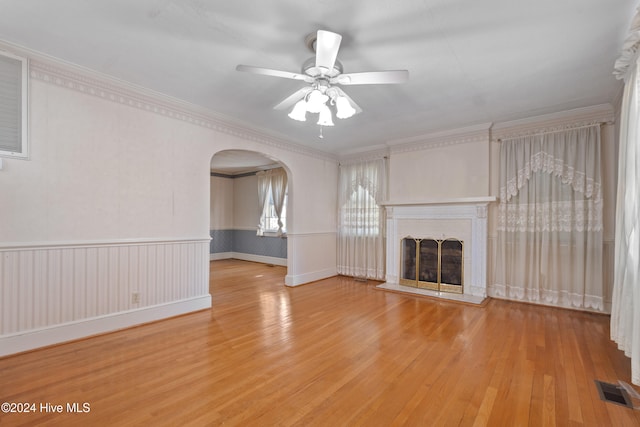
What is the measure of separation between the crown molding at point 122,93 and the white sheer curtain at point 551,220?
13.0ft

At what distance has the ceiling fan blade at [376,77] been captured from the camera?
6.73ft

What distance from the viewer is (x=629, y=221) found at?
7.04 feet

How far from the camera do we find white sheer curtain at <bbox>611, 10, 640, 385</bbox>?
1955 millimetres

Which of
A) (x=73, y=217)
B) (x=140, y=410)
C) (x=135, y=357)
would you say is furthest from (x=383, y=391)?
(x=73, y=217)

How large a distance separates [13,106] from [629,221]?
16.8 feet

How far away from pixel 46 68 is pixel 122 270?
80.8 inches

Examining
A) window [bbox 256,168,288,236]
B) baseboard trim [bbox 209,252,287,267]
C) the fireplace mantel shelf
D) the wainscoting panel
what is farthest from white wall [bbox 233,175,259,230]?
the wainscoting panel

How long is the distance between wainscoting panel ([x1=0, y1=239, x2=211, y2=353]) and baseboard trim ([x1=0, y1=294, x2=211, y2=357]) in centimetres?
2

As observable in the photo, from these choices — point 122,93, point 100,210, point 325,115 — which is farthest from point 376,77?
point 100,210

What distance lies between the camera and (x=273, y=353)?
8.35ft

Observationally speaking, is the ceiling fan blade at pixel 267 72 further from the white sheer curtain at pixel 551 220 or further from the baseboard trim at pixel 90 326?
the white sheer curtain at pixel 551 220

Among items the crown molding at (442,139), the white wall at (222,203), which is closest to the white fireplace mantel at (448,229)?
the crown molding at (442,139)

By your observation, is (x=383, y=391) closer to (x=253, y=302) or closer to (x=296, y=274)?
(x=253, y=302)

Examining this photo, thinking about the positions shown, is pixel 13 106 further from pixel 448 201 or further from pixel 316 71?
pixel 448 201
